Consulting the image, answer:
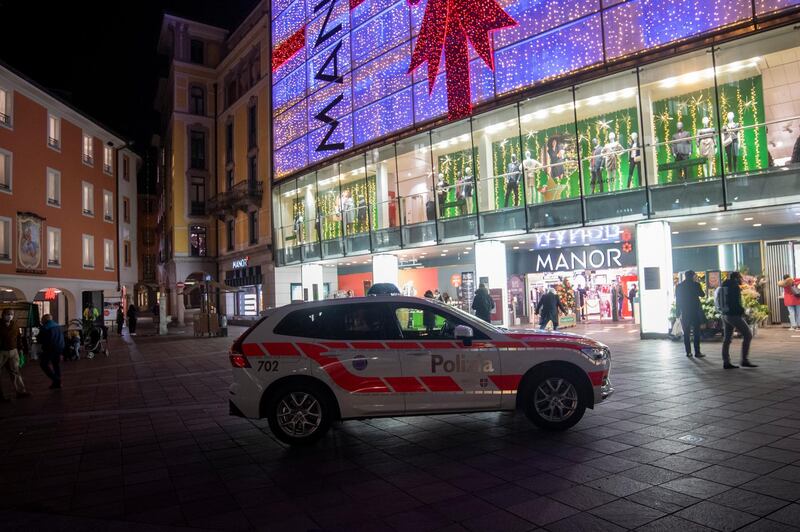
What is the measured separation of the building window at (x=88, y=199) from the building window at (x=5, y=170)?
6440 mm

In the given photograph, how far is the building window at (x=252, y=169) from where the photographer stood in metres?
38.7

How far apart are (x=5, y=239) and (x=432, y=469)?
26.5 metres

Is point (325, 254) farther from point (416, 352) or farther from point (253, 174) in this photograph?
point (416, 352)

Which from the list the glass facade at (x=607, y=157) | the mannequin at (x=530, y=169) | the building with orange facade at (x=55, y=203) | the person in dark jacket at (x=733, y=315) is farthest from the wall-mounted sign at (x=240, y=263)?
the person in dark jacket at (x=733, y=315)

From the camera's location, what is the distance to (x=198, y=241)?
45781 millimetres

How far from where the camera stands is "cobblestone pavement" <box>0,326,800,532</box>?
173 inches

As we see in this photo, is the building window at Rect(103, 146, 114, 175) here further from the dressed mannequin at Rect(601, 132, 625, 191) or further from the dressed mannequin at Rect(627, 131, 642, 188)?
the dressed mannequin at Rect(627, 131, 642, 188)

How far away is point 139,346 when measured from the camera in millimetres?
23719

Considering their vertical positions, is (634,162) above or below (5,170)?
below

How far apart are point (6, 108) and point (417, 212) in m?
19.2

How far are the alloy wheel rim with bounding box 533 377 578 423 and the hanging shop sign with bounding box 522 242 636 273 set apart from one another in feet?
53.1

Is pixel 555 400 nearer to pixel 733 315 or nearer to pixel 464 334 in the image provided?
pixel 464 334

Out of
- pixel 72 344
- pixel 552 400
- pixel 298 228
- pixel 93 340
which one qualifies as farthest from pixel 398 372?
pixel 298 228

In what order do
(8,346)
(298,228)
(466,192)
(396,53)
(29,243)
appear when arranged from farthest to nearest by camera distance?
(298,228) → (29,243) → (396,53) → (466,192) → (8,346)
